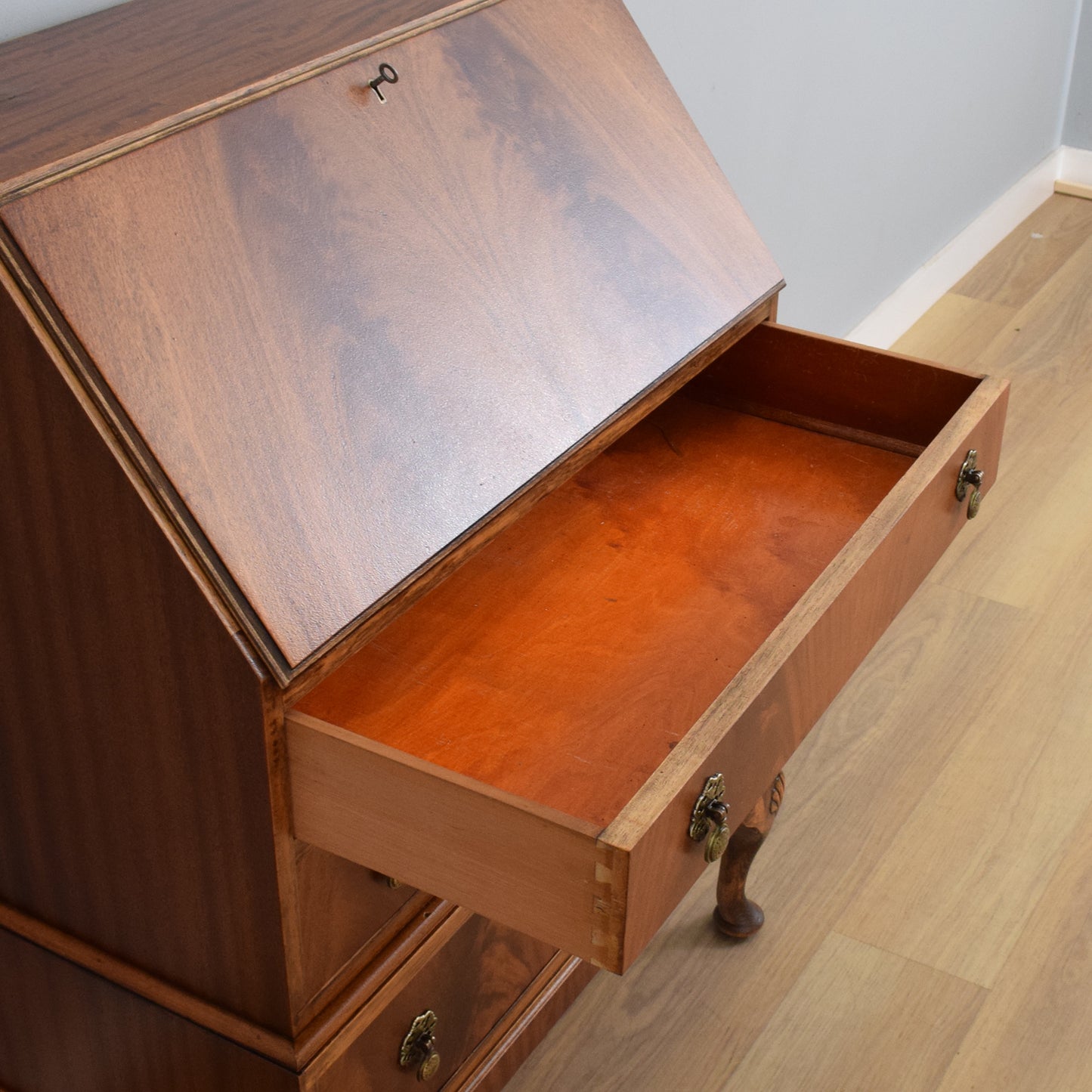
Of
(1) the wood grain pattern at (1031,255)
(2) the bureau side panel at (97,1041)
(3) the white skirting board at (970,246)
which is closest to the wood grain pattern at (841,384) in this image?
(2) the bureau side panel at (97,1041)

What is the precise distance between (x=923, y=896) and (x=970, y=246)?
1.78 meters

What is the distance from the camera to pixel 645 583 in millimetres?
1128

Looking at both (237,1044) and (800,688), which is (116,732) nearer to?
(237,1044)

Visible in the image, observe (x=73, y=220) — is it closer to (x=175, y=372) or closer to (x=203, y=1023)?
(x=175, y=372)

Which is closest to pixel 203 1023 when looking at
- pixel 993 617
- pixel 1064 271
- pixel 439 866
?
pixel 439 866

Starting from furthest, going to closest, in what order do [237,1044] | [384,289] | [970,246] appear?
[970,246] → [237,1044] → [384,289]

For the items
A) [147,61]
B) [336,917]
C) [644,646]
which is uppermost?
[147,61]

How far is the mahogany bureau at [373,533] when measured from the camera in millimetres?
817

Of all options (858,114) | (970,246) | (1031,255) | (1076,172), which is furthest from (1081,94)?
(858,114)

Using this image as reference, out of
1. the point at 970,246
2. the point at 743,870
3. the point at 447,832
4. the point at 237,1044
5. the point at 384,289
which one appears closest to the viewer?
the point at 447,832

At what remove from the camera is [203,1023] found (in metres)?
1.05

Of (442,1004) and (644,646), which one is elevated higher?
(644,646)

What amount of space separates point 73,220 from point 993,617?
149 centimetres

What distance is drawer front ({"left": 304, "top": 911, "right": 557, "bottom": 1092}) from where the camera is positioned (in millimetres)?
1073
